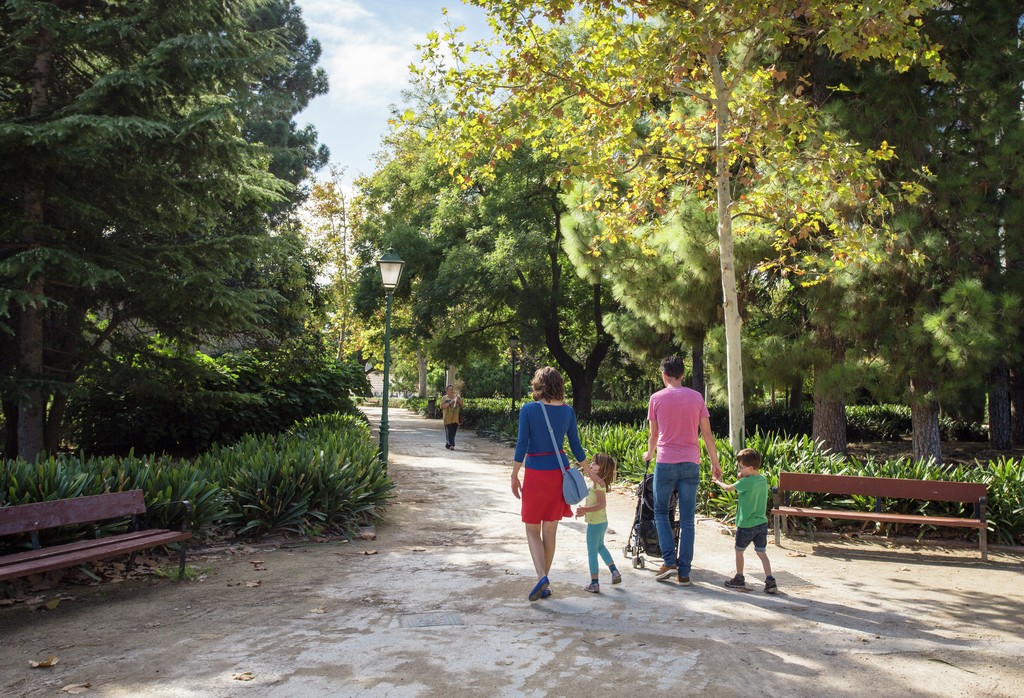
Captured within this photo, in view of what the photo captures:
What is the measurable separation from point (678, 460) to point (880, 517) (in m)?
2.92

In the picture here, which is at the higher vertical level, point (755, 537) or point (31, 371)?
point (31, 371)

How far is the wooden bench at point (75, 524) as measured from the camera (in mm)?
5406

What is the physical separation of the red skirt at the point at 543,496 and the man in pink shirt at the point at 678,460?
104 centimetres

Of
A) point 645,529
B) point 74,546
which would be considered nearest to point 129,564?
point 74,546

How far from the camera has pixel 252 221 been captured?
1321cm

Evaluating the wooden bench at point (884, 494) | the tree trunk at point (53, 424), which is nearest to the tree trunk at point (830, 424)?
the wooden bench at point (884, 494)

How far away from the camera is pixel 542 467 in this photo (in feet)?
18.5

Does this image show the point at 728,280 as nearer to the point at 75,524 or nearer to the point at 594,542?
the point at 594,542

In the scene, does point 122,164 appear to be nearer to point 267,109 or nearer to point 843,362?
point 267,109

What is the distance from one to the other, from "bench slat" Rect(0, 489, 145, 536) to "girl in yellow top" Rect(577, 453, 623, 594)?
3.82m

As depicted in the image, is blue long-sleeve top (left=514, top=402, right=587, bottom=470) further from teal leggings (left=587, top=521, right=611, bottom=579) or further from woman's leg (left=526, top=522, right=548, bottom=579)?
teal leggings (left=587, top=521, right=611, bottom=579)

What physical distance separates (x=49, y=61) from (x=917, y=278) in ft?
41.9

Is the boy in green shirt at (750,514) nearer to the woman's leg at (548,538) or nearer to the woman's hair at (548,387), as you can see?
the woman's leg at (548,538)

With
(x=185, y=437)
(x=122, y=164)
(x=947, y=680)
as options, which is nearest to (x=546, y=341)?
(x=185, y=437)
